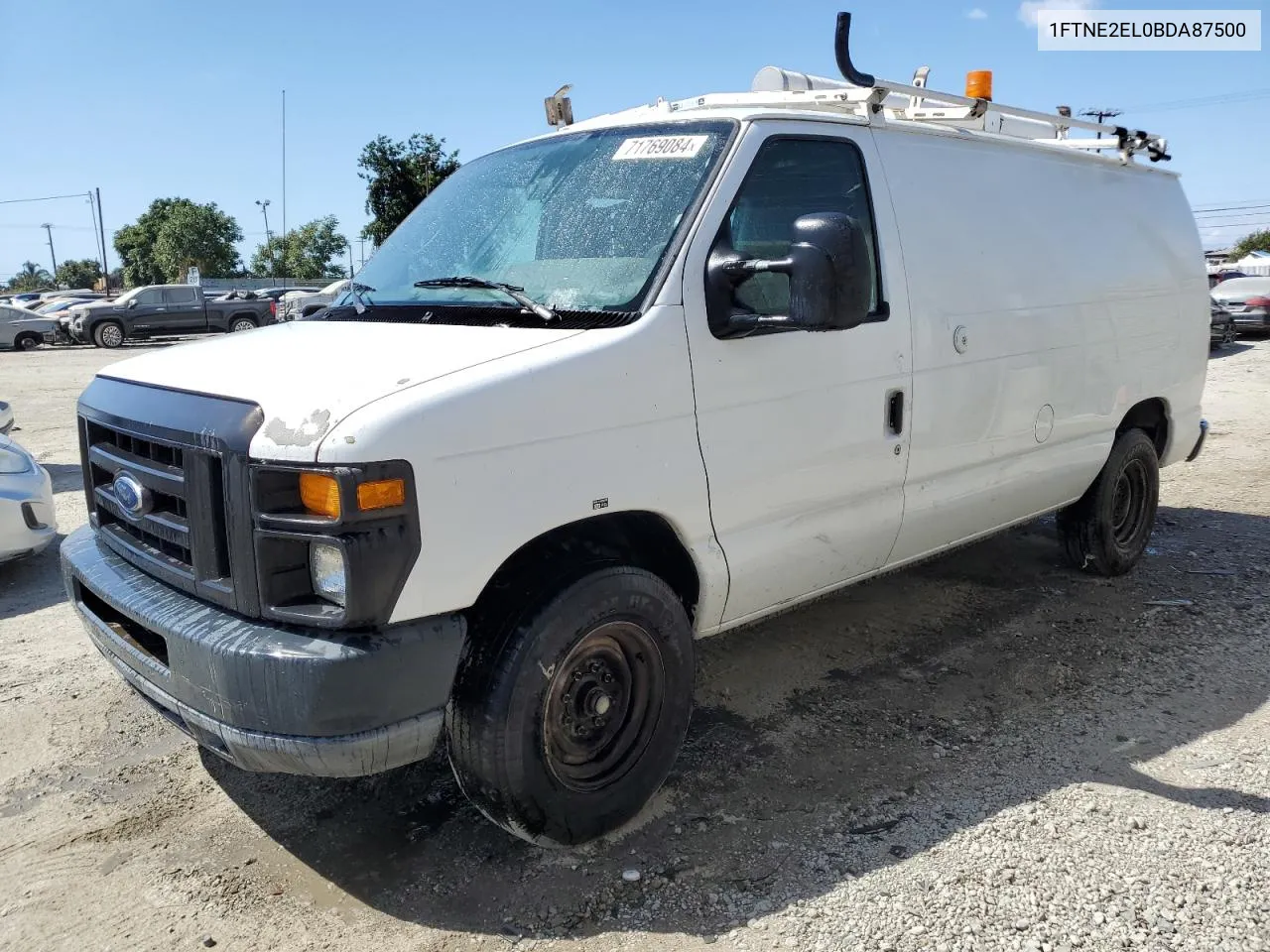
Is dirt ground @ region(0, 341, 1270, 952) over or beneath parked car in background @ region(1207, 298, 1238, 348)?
beneath

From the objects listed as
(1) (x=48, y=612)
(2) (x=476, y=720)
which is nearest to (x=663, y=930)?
(2) (x=476, y=720)

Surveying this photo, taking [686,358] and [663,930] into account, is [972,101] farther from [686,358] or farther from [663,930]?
[663,930]

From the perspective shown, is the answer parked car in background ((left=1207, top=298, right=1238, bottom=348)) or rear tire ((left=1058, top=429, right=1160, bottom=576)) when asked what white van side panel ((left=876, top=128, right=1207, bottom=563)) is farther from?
parked car in background ((left=1207, top=298, right=1238, bottom=348))

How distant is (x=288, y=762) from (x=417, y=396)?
39.5 inches

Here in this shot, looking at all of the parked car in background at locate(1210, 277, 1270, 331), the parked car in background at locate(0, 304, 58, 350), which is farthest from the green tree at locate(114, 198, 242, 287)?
the parked car in background at locate(1210, 277, 1270, 331)

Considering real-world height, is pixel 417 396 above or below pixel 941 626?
above

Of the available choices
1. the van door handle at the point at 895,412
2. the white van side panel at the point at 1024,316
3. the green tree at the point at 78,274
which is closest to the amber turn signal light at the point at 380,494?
the van door handle at the point at 895,412

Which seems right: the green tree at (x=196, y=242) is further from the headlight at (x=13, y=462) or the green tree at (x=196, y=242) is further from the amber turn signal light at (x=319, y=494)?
the amber turn signal light at (x=319, y=494)

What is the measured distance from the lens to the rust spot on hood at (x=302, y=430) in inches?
96.7

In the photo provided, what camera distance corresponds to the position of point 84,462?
136 inches

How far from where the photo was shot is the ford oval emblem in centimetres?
295

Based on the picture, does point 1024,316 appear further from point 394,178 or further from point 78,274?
point 78,274

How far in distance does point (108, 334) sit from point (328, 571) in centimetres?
2932

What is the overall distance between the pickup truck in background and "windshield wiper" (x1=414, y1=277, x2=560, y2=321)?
2664 centimetres
